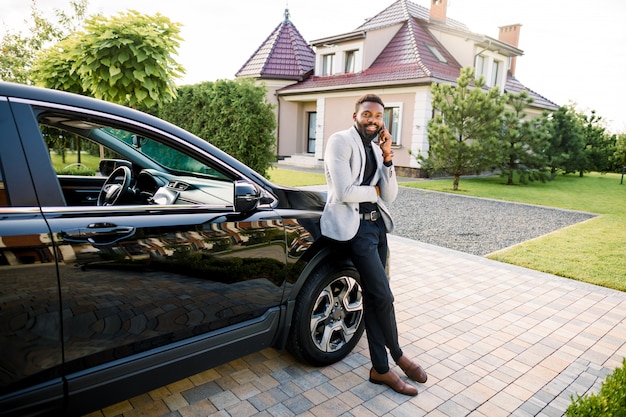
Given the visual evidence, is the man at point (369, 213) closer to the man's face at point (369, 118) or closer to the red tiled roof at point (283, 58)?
the man's face at point (369, 118)

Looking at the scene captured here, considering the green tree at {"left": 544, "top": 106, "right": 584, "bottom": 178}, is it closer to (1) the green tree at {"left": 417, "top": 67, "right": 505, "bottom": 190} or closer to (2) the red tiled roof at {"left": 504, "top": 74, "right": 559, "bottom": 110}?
(2) the red tiled roof at {"left": 504, "top": 74, "right": 559, "bottom": 110}

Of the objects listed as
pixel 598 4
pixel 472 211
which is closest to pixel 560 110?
pixel 598 4

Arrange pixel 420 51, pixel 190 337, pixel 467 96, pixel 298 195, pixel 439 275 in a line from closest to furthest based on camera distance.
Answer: pixel 190 337 < pixel 298 195 < pixel 439 275 < pixel 467 96 < pixel 420 51

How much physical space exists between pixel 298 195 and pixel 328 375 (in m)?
1.31

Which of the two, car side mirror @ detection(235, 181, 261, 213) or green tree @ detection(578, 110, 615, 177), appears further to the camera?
green tree @ detection(578, 110, 615, 177)

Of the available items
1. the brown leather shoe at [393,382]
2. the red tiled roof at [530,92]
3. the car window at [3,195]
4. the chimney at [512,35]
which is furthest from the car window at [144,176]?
the chimney at [512,35]

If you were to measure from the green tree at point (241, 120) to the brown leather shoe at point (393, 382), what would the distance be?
963cm

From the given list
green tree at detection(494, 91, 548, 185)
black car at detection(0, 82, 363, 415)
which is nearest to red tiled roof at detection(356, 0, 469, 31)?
green tree at detection(494, 91, 548, 185)

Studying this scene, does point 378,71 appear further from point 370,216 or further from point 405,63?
point 370,216

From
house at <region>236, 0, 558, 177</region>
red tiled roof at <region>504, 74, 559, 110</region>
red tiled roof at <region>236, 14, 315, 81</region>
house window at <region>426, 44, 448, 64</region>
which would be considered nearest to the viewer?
house at <region>236, 0, 558, 177</region>

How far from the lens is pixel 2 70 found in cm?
2078

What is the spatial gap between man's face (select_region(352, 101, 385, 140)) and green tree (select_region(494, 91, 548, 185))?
1408 cm

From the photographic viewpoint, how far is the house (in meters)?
17.6

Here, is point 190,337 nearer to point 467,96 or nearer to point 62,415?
point 62,415
